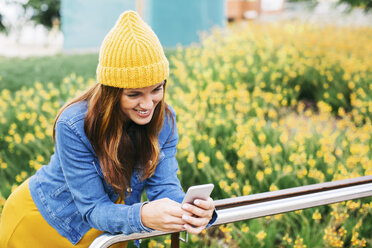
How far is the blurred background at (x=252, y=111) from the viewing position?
229 cm

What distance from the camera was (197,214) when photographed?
110cm

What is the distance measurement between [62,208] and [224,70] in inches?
143

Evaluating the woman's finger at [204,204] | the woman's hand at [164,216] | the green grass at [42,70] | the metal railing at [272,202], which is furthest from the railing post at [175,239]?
the green grass at [42,70]

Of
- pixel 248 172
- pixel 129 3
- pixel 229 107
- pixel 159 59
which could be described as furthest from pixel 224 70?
pixel 129 3

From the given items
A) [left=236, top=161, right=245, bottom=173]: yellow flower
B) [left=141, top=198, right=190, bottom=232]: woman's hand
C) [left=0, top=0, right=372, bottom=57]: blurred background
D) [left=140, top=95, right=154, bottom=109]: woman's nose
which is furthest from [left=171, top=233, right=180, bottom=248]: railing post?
[left=0, top=0, right=372, bottom=57]: blurred background

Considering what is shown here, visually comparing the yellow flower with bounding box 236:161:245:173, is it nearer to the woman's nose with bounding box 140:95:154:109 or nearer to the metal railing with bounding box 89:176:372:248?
the metal railing with bounding box 89:176:372:248

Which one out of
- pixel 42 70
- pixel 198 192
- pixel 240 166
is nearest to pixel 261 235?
pixel 240 166

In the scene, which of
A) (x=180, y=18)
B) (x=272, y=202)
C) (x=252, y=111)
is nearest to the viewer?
(x=272, y=202)

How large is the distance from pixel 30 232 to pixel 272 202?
101 centimetres

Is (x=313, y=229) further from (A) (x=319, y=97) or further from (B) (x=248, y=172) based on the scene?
(A) (x=319, y=97)

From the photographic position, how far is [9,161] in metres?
2.86

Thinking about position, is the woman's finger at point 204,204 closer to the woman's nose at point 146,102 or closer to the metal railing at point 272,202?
the metal railing at point 272,202

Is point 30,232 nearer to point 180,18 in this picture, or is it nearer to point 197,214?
point 197,214

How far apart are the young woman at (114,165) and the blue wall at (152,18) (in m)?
7.90
